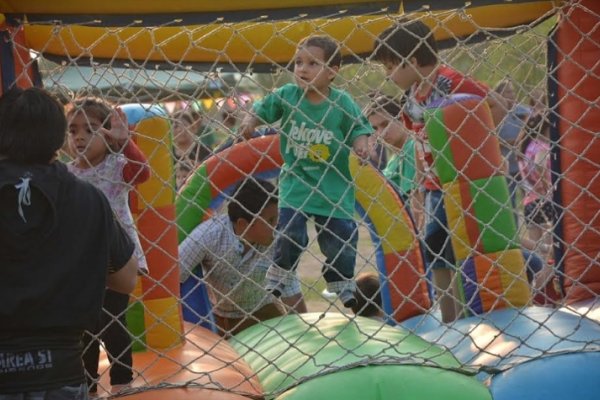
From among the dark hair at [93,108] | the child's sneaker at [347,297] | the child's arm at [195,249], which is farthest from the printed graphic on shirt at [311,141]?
the dark hair at [93,108]

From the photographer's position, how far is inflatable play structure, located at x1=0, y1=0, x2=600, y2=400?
9.12 feet

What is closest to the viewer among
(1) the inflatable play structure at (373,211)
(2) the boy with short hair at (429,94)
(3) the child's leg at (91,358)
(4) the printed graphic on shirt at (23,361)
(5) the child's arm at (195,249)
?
(4) the printed graphic on shirt at (23,361)

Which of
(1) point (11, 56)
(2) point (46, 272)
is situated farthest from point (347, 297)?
(2) point (46, 272)

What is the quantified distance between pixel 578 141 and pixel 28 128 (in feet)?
6.21

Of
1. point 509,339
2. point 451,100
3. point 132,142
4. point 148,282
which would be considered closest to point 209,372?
point 148,282

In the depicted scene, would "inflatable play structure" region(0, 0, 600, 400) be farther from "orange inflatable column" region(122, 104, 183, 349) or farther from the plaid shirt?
the plaid shirt

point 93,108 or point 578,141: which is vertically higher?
point 93,108

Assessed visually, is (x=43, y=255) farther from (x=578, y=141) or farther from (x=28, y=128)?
(x=578, y=141)

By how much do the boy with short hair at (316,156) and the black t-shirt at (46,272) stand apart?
1278mm

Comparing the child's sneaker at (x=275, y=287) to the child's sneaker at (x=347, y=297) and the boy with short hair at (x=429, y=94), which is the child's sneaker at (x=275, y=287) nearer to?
the child's sneaker at (x=347, y=297)

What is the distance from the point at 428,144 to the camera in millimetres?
3666

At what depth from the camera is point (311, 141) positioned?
3.57m

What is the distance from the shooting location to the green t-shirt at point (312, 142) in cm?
356

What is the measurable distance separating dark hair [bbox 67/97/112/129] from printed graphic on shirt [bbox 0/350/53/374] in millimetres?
927
